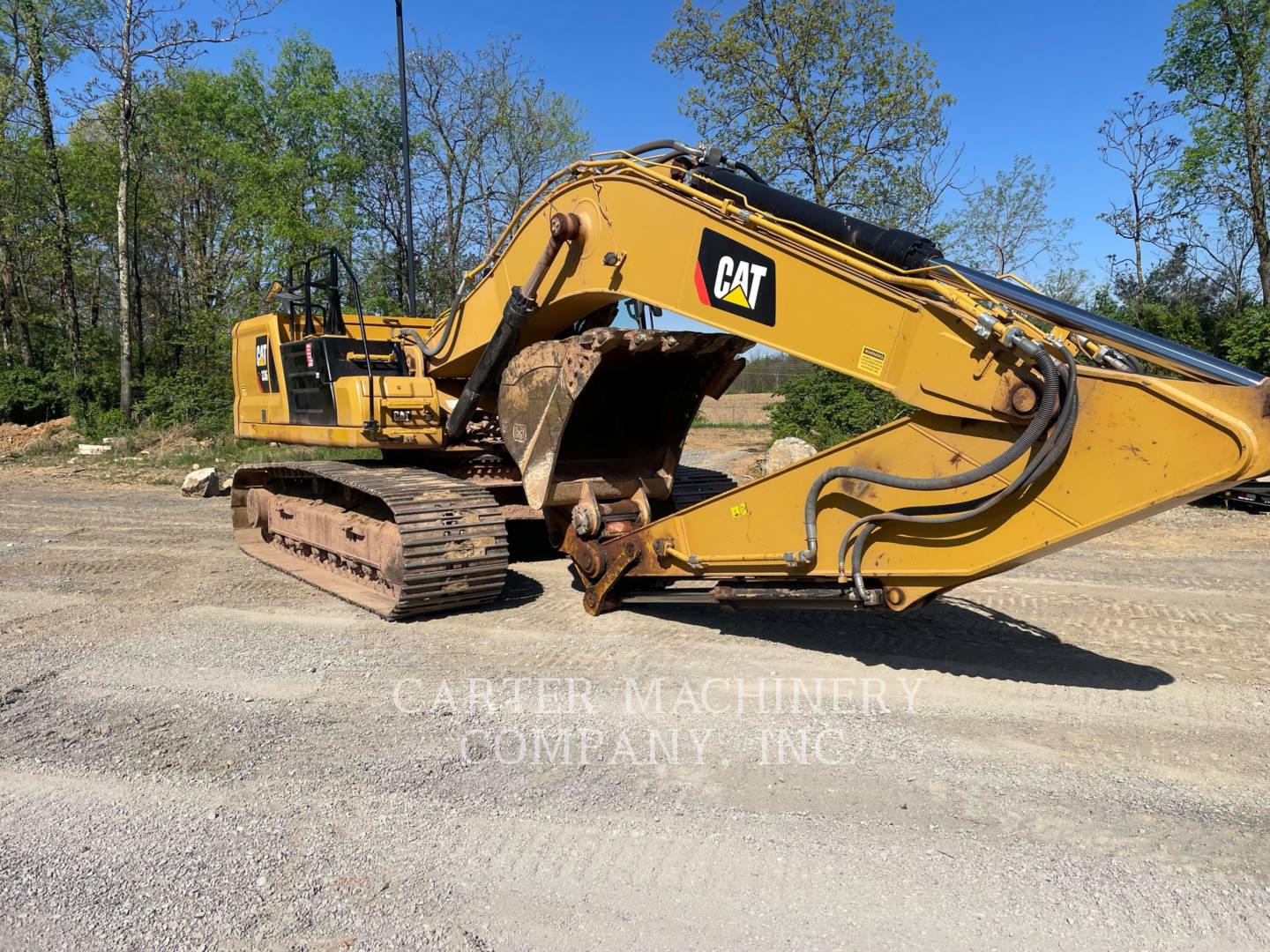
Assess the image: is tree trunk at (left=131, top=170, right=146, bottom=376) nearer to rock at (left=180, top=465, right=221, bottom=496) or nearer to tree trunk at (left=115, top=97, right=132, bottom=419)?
tree trunk at (left=115, top=97, right=132, bottom=419)

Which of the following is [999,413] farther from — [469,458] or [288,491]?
[288,491]

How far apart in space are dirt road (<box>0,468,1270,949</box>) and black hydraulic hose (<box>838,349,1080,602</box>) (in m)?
0.79

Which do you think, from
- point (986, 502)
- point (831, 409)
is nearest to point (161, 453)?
point (831, 409)

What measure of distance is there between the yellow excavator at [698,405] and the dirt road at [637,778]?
2.15 ft

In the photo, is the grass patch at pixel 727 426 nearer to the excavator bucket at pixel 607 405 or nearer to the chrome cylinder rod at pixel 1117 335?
the excavator bucket at pixel 607 405

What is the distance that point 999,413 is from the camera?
3451 millimetres

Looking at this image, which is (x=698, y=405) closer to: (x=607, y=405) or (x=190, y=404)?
(x=607, y=405)

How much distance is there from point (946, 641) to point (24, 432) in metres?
23.6

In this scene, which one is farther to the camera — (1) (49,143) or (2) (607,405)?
(1) (49,143)

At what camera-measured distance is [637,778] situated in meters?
3.42

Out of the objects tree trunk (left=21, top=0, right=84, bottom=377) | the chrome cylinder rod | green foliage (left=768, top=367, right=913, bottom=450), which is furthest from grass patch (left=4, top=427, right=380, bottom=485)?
the chrome cylinder rod

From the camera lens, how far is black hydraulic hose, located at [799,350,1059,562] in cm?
322

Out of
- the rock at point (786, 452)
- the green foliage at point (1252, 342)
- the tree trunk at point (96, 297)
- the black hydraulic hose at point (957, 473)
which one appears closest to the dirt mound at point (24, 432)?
the tree trunk at point (96, 297)

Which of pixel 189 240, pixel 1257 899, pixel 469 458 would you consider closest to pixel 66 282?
pixel 189 240
